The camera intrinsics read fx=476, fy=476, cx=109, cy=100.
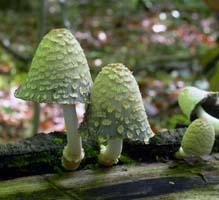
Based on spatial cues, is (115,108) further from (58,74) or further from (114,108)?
(58,74)

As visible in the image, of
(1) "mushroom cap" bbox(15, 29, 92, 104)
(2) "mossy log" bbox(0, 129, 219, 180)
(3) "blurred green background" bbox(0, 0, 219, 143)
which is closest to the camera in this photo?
(1) "mushroom cap" bbox(15, 29, 92, 104)

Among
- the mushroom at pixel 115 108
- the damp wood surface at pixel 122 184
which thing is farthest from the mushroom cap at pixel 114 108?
the damp wood surface at pixel 122 184

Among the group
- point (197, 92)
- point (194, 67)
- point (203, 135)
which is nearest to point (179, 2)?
point (194, 67)

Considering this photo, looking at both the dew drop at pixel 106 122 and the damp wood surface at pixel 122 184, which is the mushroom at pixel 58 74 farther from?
the damp wood surface at pixel 122 184

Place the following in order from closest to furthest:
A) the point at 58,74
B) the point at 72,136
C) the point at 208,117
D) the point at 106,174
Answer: the point at 58,74
the point at 72,136
the point at 106,174
the point at 208,117

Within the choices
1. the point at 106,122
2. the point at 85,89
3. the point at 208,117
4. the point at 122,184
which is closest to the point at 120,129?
the point at 106,122

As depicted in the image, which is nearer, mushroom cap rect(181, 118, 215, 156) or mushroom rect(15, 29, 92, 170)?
mushroom rect(15, 29, 92, 170)

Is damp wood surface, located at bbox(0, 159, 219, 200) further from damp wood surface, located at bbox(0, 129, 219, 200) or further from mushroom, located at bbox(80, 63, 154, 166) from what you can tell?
mushroom, located at bbox(80, 63, 154, 166)

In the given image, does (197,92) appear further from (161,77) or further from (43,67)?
(161,77)

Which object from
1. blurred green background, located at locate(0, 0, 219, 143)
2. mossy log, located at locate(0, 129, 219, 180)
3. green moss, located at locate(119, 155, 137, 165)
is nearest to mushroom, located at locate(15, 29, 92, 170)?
mossy log, located at locate(0, 129, 219, 180)
